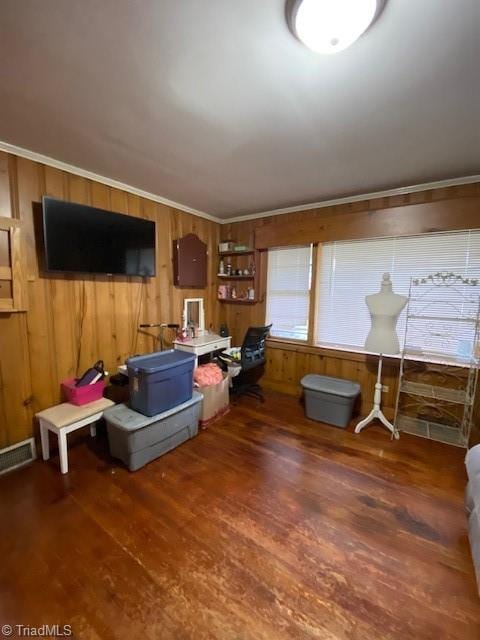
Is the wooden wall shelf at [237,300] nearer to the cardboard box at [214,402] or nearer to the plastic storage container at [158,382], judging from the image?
the cardboard box at [214,402]

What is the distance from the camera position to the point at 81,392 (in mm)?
2227

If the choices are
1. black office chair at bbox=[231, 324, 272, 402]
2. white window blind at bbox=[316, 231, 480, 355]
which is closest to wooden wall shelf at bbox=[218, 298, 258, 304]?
black office chair at bbox=[231, 324, 272, 402]

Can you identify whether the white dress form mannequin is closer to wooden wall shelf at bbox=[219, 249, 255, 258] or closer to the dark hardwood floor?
the dark hardwood floor

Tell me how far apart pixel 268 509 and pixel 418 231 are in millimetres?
2681

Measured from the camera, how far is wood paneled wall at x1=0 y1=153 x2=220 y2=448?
202 cm

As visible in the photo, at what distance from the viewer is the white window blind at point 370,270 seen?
8.25 feet

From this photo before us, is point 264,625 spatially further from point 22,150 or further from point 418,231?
point 22,150

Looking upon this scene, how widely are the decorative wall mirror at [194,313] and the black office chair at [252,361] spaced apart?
2.49 feet

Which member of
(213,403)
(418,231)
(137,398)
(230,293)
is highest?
(418,231)

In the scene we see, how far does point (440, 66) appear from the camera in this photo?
1206 millimetres

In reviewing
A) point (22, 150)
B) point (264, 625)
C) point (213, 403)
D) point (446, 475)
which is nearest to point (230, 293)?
point (213, 403)

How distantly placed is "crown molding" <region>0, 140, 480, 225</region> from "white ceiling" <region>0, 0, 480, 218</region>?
0.08 m

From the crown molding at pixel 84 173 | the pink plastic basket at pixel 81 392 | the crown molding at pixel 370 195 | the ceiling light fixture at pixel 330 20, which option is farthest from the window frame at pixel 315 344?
the pink plastic basket at pixel 81 392

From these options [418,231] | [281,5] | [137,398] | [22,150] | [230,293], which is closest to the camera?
[281,5]
